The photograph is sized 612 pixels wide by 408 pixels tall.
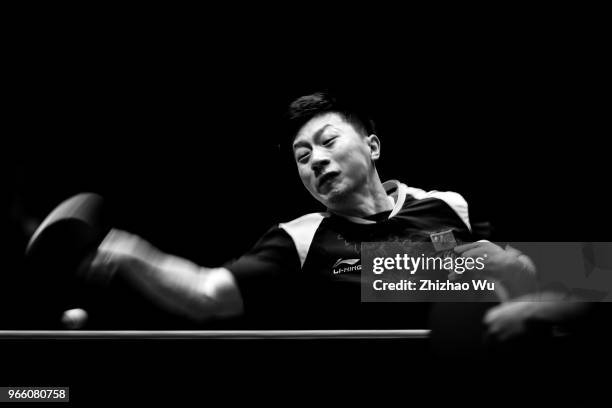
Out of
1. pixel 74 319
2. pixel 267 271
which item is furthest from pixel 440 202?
pixel 74 319

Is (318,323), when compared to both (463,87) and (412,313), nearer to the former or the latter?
(412,313)

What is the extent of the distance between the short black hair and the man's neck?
0.15 m

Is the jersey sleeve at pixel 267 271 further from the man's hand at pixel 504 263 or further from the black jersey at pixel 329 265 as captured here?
the man's hand at pixel 504 263

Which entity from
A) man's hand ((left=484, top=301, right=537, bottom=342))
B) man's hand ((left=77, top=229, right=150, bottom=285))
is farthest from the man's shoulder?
man's hand ((left=77, top=229, right=150, bottom=285))

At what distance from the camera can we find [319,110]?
1.62m

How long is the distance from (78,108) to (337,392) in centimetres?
108

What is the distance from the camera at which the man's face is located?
1.56m

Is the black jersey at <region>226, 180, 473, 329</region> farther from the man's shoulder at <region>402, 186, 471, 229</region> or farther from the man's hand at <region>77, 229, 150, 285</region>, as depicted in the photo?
the man's hand at <region>77, 229, 150, 285</region>

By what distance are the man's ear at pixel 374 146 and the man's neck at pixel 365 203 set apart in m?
0.06

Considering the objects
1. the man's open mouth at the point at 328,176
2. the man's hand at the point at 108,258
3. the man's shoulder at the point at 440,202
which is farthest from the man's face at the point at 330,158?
the man's hand at the point at 108,258

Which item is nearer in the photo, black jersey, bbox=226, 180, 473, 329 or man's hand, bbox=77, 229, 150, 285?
man's hand, bbox=77, 229, 150, 285

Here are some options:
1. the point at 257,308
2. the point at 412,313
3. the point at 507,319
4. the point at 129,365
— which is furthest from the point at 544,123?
the point at 129,365

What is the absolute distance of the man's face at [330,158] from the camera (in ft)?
5.11

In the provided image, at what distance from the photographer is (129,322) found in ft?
5.49
